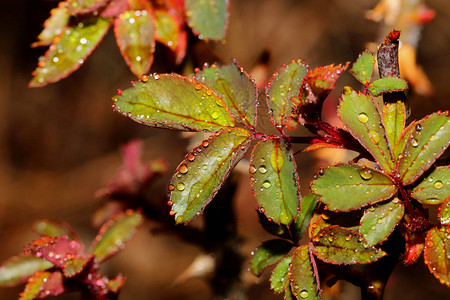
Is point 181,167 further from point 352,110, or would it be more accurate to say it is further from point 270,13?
point 270,13

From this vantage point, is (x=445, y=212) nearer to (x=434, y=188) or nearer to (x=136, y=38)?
(x=434, y=188)

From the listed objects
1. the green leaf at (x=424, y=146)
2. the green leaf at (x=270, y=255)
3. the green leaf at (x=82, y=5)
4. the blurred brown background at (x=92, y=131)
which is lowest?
the blurred brown background at (x=92, y=131)

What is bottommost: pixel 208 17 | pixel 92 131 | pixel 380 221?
pixel 92 131

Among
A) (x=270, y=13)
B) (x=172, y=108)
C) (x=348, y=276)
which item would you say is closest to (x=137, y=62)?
(x=172, y=108)

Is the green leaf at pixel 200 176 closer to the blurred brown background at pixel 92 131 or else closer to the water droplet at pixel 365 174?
the water droplet at pixel 365 174

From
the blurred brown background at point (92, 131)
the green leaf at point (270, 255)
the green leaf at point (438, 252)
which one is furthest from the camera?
the blurred brown background at point (92, 131)

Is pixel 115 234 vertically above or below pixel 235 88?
below

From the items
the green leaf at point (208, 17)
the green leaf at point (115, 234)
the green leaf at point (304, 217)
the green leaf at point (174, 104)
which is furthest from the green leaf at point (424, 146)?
the green leaf at point (115, 234)

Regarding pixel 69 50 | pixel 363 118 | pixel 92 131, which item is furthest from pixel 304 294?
pixel 92 131
